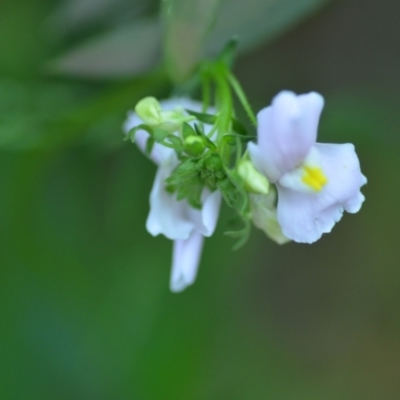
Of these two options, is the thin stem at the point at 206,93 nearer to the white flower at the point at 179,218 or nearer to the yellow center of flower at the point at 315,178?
the white flower at the point at 179,218

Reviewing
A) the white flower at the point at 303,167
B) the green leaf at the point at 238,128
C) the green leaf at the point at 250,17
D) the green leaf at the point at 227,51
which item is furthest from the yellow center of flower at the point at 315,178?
the green leaf at the point at 250,17

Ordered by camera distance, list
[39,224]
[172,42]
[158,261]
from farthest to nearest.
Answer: [158,261]
[39,224]
[172,42]

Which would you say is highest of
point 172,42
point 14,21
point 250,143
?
point 14,21

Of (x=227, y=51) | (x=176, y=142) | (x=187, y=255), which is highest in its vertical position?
(x=227, y=51)

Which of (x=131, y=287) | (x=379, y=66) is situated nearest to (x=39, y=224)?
(x=131, y=287)

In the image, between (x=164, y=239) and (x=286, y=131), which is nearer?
(x=286, y=131)

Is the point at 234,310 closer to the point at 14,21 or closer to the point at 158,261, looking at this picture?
the point at 158,261

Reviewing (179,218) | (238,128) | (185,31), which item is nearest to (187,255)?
(179,218)

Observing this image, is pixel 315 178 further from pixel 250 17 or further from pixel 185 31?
pixel 250 17
